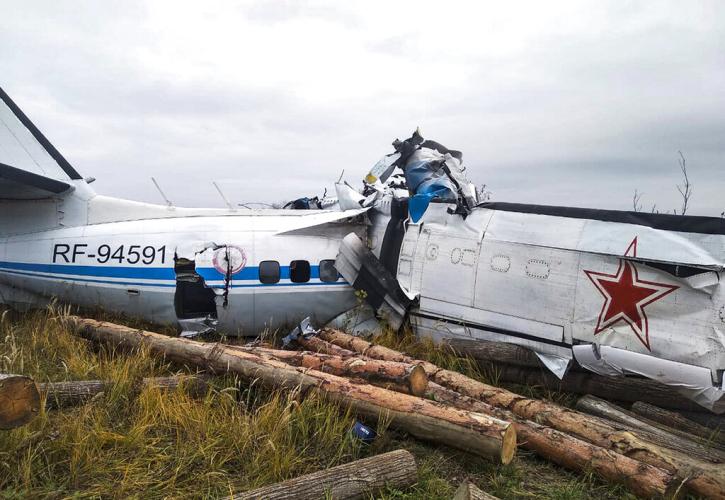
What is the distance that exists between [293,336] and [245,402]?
2352 mm

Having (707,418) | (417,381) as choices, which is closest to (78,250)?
(417,381)

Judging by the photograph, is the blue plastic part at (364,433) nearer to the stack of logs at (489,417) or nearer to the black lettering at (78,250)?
the stack of logs at (489,417)

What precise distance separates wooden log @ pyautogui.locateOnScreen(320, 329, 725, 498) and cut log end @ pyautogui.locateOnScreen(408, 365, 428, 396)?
0.92 metres

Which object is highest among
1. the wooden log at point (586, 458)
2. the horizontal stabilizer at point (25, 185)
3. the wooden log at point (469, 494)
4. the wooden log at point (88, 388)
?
the horizontal stabilizer at point (25, 185)

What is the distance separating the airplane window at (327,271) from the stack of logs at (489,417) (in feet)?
6.95

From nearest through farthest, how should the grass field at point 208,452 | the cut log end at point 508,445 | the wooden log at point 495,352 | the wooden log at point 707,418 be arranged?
the grass field at point 208,452, the cut log end at point 508,445, the wooden log at point 707,418, the wooden log at point 495,352

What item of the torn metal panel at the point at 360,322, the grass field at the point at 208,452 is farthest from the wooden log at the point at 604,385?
the torn metal panel at the point at 360,322

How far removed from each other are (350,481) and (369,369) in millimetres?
1748

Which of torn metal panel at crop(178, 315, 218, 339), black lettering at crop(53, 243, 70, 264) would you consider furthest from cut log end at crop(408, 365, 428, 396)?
black lettering at crop(53, 243, 70, 264)

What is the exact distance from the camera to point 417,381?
5465 mm

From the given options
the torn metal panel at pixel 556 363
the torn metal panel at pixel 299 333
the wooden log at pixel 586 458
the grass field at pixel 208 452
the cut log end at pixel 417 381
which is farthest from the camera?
the torn metal panel at pixel 299 333

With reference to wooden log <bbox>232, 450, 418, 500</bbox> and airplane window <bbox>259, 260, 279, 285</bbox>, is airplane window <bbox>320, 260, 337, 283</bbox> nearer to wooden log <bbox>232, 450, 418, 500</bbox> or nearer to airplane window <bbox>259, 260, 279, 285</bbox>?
airplane window <bbox>259, 260, 279, 285</bbox>

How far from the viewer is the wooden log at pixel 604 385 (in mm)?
6336

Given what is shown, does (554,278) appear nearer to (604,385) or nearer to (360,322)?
(604,385)
